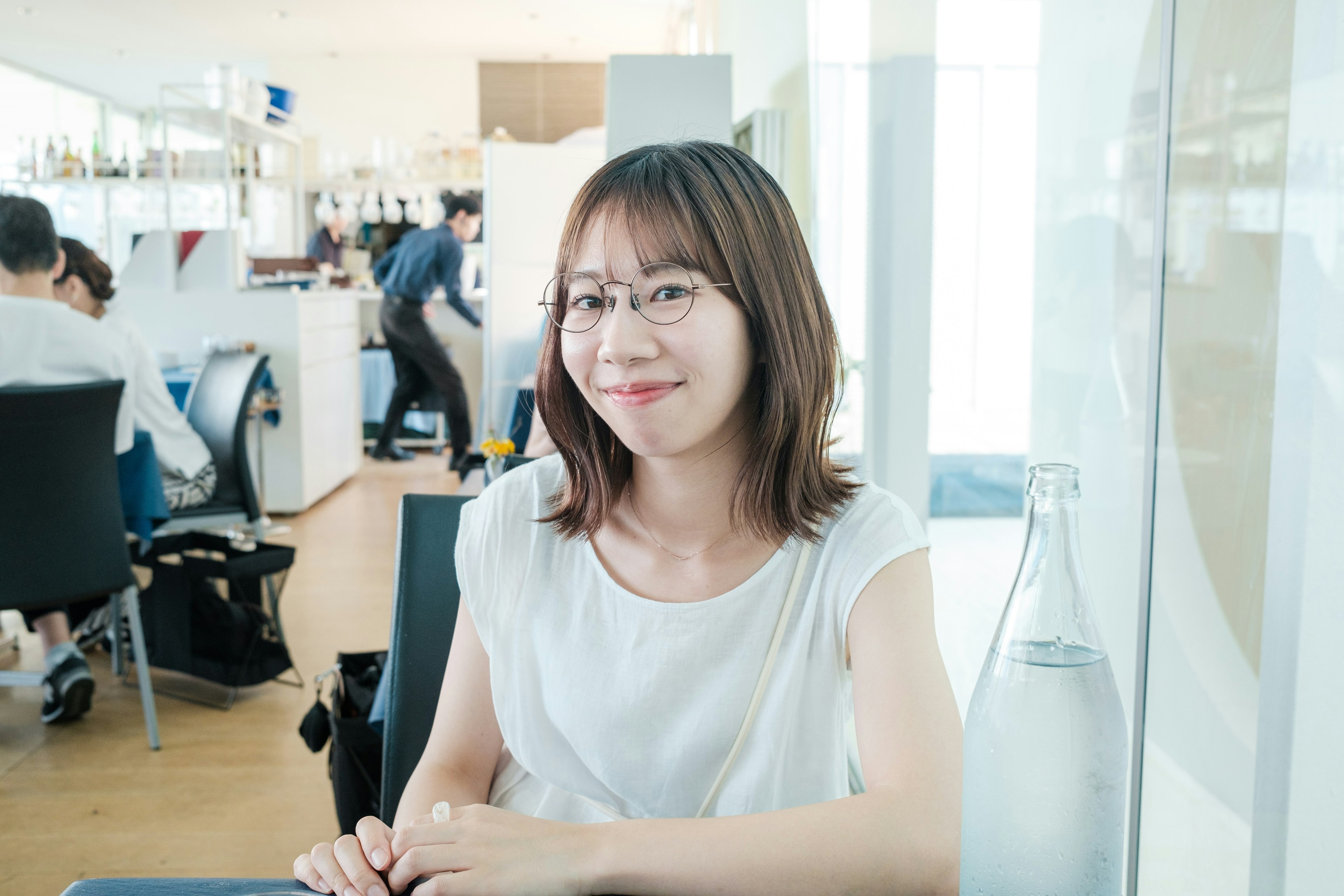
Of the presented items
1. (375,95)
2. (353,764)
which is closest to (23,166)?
(375,95)

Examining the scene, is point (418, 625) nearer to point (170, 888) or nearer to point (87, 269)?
point (170, 888)

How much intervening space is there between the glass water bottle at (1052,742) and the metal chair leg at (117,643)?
116 inches

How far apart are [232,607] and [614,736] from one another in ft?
7.45

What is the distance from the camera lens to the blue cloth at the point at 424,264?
604cm

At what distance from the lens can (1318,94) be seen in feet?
1.95

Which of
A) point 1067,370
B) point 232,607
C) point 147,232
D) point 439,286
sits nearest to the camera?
point 1067,370

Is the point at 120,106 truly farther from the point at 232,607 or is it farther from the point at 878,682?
the point at 878,682

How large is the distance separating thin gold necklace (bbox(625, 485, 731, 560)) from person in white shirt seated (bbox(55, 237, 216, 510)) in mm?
2509

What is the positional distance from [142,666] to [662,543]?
2.12 meters

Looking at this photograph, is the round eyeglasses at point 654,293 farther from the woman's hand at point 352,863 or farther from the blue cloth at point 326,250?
the blue cloth at point 326,250

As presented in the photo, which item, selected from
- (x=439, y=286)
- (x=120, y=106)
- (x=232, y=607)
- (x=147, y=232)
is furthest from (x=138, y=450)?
(x=120, y=106)

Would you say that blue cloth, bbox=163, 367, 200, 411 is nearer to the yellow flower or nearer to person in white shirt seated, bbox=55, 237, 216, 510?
person in white shirt seated, bbox=55, 237, 216, 510

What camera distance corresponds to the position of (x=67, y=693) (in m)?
2.63

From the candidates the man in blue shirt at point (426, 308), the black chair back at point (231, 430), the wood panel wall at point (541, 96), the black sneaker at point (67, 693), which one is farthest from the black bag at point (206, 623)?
the wood panel wall at point (541, 96)
